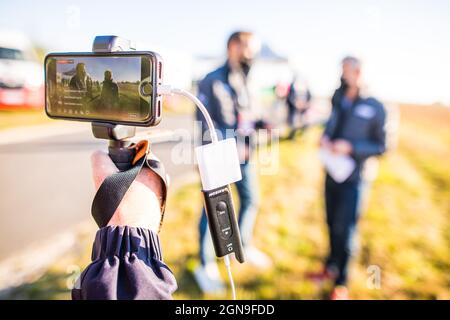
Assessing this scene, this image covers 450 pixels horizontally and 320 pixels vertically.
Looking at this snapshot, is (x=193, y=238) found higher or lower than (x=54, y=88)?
lower

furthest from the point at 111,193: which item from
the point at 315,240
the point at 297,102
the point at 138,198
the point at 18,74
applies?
the point at 18,74

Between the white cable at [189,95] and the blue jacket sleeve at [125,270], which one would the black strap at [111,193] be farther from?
the white cable at [189,95]

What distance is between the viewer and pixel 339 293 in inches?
77.0

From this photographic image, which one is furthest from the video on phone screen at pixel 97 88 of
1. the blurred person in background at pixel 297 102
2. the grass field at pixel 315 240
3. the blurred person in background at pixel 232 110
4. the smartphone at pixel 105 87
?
the blurred person in background at pixel 297 102

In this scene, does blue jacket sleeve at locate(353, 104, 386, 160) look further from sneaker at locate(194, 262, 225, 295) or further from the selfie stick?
the selfie stick

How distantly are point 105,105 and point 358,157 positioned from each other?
1.48m

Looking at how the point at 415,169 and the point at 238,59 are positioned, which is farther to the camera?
the point at 415,169

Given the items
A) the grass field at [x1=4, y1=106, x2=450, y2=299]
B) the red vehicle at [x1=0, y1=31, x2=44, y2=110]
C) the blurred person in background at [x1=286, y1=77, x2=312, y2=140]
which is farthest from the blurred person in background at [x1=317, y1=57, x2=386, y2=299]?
the red vehicle at [x1=0, y1=31, x2=44, y2=110]

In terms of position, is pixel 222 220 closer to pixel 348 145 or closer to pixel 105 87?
pixel 105 87

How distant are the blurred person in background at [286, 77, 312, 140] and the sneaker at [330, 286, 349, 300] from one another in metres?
2.57

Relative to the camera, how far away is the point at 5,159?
409 cm

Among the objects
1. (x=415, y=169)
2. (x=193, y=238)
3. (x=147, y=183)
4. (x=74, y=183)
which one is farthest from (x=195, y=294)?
(x=415, y=169)

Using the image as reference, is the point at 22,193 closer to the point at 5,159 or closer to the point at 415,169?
the point at 5,159

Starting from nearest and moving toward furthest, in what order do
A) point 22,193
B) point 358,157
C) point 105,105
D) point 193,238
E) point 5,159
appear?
point 105,105
point 358,157
point 193,238
point 22,193
point 5,159
